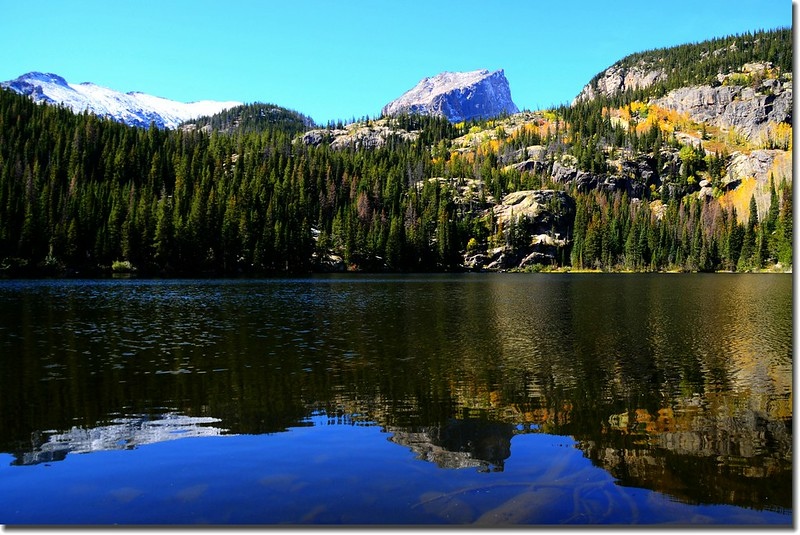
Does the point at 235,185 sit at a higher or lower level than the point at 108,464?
higher

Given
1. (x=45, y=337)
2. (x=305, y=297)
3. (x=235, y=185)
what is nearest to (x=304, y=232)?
(x=235, y=185)

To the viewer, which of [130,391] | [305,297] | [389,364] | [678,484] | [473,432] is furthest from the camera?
[305,297]

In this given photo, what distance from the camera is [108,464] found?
1488cm

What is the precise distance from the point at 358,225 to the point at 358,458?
545 feet

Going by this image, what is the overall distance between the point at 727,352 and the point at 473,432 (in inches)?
885

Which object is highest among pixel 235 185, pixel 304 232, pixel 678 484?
pixel 235 185

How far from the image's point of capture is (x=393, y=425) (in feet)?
61.8

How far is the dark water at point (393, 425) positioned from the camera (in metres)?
12.6

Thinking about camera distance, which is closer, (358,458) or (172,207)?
(358,458)

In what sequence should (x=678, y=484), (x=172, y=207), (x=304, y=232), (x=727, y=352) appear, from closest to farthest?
1. (x=678, y=484)
2. (x=727, y=352)
3. (x=172, y=207)
4. (x=304, y=232)

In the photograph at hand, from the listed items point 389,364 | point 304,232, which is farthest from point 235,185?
point 389,364

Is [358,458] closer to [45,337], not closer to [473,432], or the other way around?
[473,432]

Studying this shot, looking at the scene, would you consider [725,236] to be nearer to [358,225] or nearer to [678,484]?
[358,225]

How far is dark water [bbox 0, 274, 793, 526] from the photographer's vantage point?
1255 centimetres
